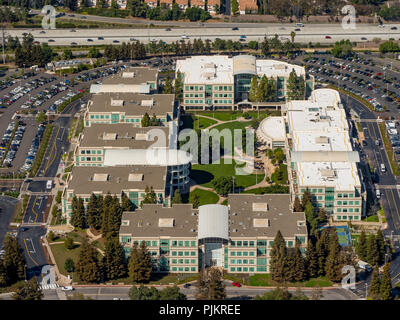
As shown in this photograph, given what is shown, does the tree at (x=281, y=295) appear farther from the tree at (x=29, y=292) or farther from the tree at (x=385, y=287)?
the tree at (x=29, y=292)

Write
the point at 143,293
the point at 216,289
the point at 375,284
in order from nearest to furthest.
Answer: the point at 143,293, the point at 216,289, the point at 375,284

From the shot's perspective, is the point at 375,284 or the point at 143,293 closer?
the point at 143,293

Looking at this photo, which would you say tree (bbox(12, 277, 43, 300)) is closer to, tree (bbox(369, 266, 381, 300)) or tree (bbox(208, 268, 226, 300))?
tree (bbox(208, 268, 226, 300))

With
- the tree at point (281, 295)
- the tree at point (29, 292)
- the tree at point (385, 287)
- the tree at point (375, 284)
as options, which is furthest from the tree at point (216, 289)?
the tree at point (29, 292)

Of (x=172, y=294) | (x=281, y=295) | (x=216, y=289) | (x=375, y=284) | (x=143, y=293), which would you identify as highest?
Answer: (x=375, y=284)

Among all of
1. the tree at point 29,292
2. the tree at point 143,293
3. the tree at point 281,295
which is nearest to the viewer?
the tree at point 281,295

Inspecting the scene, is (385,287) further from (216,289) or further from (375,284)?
(216,289)

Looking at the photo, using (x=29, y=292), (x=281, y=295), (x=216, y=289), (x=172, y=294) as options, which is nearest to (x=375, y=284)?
(x=281, y=295)
